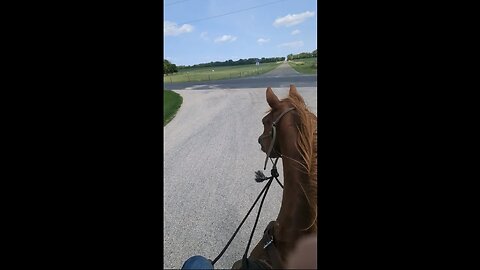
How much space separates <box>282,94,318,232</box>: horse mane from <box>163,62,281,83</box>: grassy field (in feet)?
0.52

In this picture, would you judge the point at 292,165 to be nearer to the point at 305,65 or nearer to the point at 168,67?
the point at 305,65

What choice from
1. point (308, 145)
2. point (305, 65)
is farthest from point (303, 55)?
point (308, 145)

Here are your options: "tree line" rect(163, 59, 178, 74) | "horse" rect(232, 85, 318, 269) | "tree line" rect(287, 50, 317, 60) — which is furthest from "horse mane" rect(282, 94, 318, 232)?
"tree line" rect(163, 59, 178, 74)

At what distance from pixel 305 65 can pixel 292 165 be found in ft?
0.93

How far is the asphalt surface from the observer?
107 cm

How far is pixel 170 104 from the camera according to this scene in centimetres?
110

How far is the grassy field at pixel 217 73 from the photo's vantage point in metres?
Answer: 1.04

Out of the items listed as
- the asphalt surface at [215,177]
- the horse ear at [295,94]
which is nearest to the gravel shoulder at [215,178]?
the asphalt surface at [215,177]
